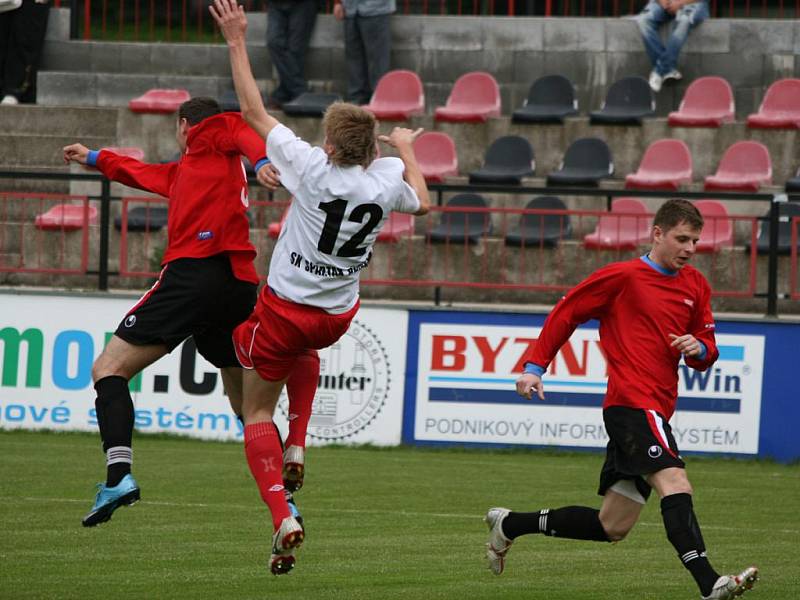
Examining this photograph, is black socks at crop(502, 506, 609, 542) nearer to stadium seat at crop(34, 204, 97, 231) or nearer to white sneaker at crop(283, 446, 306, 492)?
white sneaker at crop(283, 446, 306, 492)

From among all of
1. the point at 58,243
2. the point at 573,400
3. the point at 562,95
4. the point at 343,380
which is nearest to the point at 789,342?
the point at 573,400

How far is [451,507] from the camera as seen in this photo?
10320 millimetres

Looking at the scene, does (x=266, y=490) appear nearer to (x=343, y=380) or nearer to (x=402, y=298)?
(x=343, y=380)

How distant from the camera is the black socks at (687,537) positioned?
6500mm

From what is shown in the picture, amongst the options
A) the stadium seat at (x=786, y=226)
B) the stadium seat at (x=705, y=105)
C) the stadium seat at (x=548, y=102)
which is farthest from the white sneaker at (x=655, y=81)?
the stadium seat at (x=786, y=226)

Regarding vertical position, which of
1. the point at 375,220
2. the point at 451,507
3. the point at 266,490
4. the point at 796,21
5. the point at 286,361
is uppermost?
the point at 796,21

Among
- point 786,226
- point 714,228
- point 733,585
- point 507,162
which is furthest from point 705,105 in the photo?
point 733,585

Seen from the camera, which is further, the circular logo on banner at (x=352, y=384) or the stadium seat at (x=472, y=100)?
the stadium seat at (x=472, y=100)

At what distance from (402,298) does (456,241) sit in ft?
2.75

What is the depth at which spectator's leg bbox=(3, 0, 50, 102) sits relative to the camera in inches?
761

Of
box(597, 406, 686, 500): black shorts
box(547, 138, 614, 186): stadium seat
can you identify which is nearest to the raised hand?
box(597, 406, 686, 500): black shorts

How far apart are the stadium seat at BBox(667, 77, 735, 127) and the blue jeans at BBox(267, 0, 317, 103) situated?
4786mm

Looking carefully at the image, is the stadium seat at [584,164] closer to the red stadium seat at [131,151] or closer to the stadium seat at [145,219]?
the stadium seat at [145,219]

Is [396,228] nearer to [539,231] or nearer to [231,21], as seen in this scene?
[539,231]
